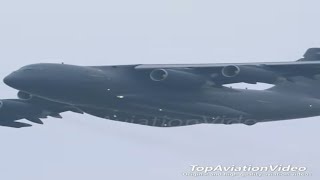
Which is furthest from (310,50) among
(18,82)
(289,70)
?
(18,82)

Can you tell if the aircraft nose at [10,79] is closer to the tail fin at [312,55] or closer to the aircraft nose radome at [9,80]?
the aircraft nose radome at [9,80]

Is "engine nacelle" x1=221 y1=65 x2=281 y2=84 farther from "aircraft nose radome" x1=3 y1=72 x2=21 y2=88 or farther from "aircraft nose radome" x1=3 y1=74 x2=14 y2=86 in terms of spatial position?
"aircraft nose radome" x1=3 y1=74 x2=14 y2=86

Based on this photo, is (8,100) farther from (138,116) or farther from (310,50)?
(310,50)

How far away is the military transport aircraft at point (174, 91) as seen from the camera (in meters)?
33.6

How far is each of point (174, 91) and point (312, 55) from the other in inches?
273

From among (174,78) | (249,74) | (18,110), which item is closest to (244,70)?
(249,74)

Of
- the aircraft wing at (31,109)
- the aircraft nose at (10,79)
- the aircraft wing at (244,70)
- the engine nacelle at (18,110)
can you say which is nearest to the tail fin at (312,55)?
the aircraft wing at (244,70)

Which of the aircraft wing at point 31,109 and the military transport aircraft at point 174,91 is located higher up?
the military transport aircraft at point 174,91

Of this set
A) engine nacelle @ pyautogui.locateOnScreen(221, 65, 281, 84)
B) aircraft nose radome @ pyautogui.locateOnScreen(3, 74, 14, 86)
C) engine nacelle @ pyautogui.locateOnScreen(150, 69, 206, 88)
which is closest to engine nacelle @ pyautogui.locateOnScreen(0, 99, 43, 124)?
aircraft nose radome @ pyautogui.locateOnScreen(3, 74, 14, 86)

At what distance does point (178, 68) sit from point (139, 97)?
2119 mm

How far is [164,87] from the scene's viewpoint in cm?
3512

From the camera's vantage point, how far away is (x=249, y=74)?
34719 mm

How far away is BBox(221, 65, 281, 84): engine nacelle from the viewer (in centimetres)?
3469

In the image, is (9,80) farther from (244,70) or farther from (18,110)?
(244,70)
